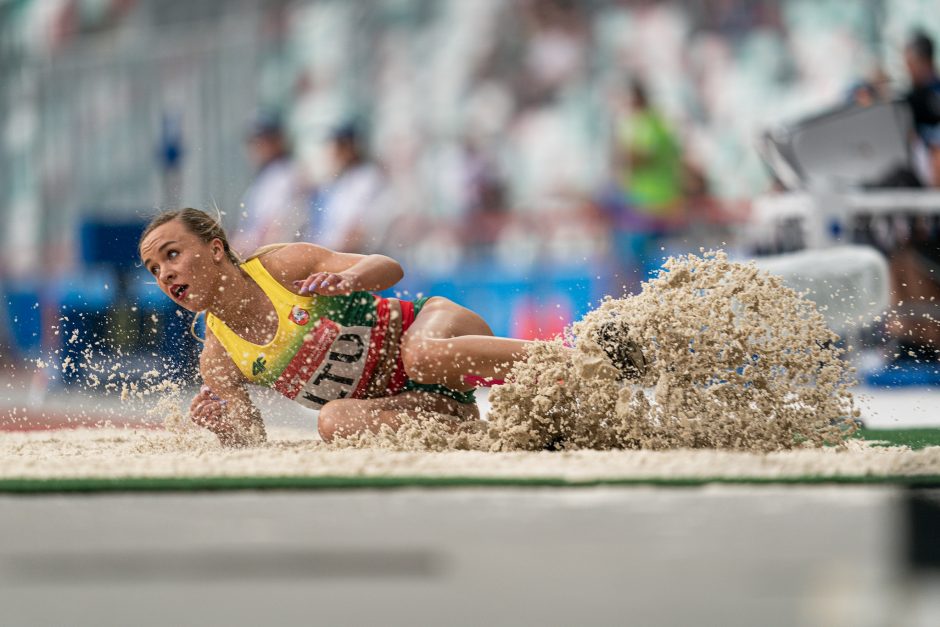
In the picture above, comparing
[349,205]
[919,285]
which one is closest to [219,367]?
[349,205]

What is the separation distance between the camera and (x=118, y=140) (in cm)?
1230

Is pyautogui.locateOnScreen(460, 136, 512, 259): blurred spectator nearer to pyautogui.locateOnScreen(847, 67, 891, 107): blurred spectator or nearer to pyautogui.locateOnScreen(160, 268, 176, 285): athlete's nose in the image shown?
pyautogui.locateOnScreen(847, 67, 891, 107): blurred spectator

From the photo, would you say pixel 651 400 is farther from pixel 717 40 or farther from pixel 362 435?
pixel 717 40

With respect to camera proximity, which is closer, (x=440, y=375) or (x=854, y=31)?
(x=440, y=375)

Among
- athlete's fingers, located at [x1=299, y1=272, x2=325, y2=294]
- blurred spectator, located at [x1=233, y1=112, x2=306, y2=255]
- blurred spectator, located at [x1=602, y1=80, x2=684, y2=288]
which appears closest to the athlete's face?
athlete's fingers, located at [x1=299, y1=272, x2=325, y2=294]

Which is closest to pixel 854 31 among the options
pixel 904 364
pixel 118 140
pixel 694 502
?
pixel 904 364

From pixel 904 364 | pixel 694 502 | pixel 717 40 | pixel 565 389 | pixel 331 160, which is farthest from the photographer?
pixel 717 40

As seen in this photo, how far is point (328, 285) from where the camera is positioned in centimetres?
518

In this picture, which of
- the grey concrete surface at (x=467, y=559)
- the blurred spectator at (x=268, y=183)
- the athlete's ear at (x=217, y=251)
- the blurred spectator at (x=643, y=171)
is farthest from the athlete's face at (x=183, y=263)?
the blurred spectator at (x=643, y=171)

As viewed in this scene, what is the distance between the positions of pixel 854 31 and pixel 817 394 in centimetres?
815

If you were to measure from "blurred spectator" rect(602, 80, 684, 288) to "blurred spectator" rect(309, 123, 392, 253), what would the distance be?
2185mm

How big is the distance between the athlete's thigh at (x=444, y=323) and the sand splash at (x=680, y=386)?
→ 1.08 feet

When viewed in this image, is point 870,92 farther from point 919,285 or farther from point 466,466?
point 466,466

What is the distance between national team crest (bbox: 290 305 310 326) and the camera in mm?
5523
